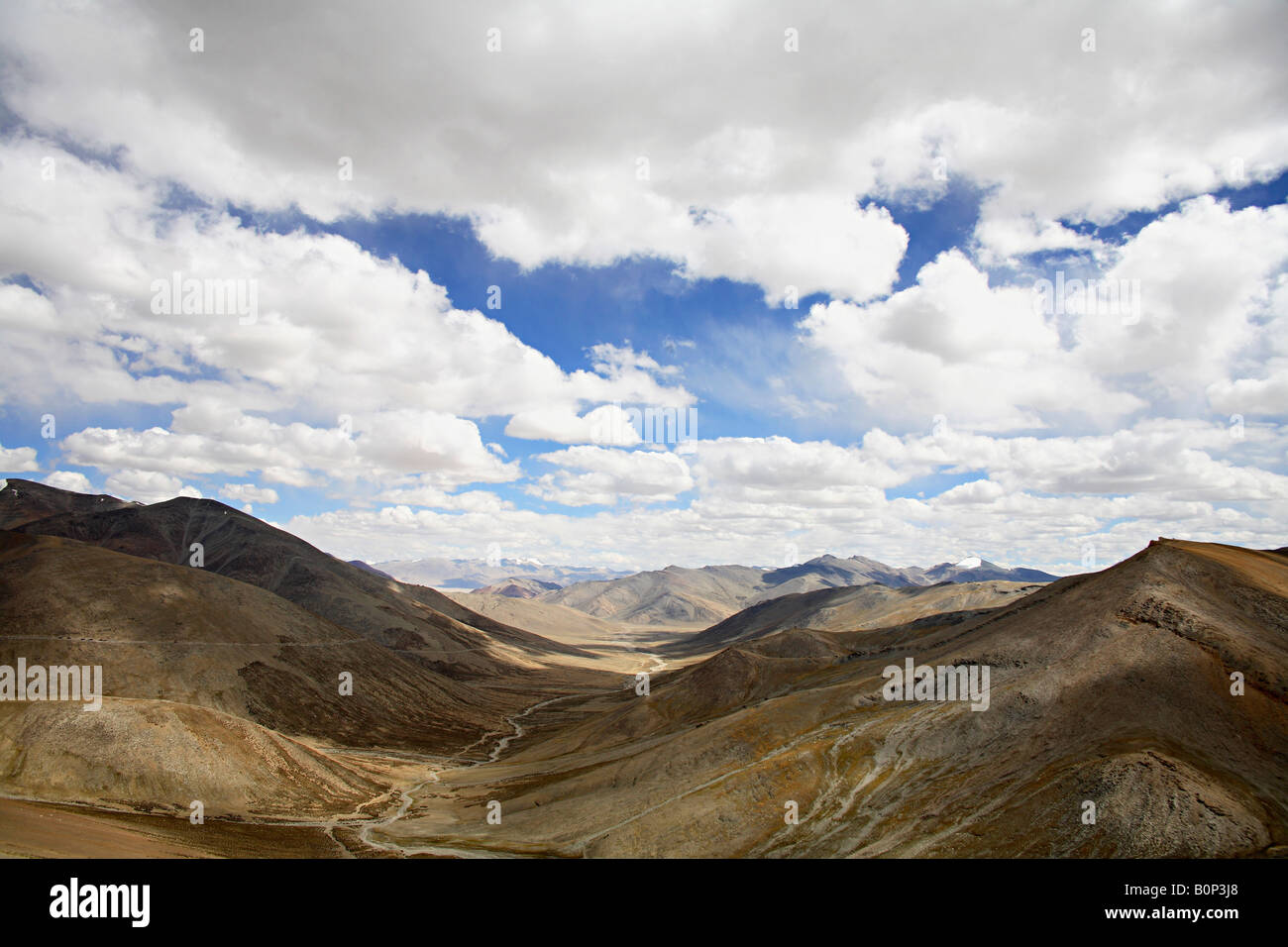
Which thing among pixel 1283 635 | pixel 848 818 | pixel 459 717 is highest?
pixel 1283 635

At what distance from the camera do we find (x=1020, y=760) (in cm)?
5319

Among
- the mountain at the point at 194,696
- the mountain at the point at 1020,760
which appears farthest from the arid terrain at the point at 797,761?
the mountain at the point at 194,696

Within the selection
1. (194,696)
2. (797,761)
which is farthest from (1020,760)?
(194,696)

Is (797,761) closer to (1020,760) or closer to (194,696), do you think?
(1020,760)

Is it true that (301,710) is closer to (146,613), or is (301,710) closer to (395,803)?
(146,613)

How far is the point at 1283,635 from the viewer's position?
60.6 metres

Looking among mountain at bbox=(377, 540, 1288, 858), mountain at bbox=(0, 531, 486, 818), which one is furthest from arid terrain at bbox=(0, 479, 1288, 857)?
mountain at bbox=(0, 531, 486, 818)

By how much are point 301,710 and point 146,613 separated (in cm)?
3366

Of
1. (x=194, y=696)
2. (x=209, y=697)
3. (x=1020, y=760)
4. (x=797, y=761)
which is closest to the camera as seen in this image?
(x=1020, y=760)

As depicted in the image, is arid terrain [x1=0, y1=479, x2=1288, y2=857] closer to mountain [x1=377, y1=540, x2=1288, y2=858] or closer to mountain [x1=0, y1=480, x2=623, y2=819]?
mountain [x1=377, y1=540, x2=1288, y2=858]

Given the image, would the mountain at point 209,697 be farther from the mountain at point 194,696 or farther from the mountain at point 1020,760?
the mountain at point 1020,760

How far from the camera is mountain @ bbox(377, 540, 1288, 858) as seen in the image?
42.8 meters
